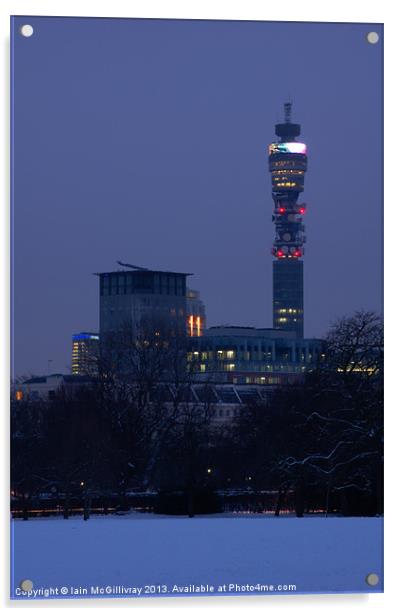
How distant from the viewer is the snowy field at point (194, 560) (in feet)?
19.5

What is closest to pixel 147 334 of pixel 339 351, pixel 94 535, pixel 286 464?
pixel 339 351

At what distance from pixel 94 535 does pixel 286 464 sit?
12.6 ft

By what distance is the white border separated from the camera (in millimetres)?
5922

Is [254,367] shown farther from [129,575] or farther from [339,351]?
[129,575]

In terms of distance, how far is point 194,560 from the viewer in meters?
6.09

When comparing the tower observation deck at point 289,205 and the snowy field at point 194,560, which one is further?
the tower observation deck at point 289,205

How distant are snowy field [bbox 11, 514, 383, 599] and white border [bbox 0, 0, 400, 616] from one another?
0.17 ft
